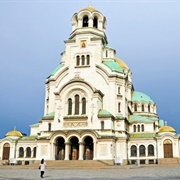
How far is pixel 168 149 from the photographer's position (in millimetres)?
42875

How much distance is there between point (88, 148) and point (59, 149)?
4.52 meters

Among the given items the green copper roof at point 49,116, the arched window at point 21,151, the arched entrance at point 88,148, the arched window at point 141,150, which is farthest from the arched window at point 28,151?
the arched window at point 141,150

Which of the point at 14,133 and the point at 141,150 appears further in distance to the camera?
the point at 14,133

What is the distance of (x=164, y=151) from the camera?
42.9 meters

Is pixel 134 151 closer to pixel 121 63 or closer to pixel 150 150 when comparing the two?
pixel 150 150

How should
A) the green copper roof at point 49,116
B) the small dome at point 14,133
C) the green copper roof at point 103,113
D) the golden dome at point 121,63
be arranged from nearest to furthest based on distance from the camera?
the green copper roof at point 103,113, the green copper roof at point 49,116, the small dome at point 14,133, the golden dome at point 121,63

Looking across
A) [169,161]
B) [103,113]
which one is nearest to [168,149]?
[169,161]

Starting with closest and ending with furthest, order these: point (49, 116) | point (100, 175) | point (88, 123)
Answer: point (100, 175), point (88, 123), point (49, 116)

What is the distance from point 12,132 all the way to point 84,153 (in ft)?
49.4

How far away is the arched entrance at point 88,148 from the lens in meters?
42.7

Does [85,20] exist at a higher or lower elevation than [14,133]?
higher

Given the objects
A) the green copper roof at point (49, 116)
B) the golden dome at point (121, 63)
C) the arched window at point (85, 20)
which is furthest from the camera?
the golden dome at point (121, 63)

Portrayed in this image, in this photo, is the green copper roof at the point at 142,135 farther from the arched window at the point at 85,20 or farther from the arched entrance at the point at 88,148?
the arched window at the point at 85,20

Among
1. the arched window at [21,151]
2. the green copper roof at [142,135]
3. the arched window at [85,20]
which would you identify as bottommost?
the arched window at [21,151]
